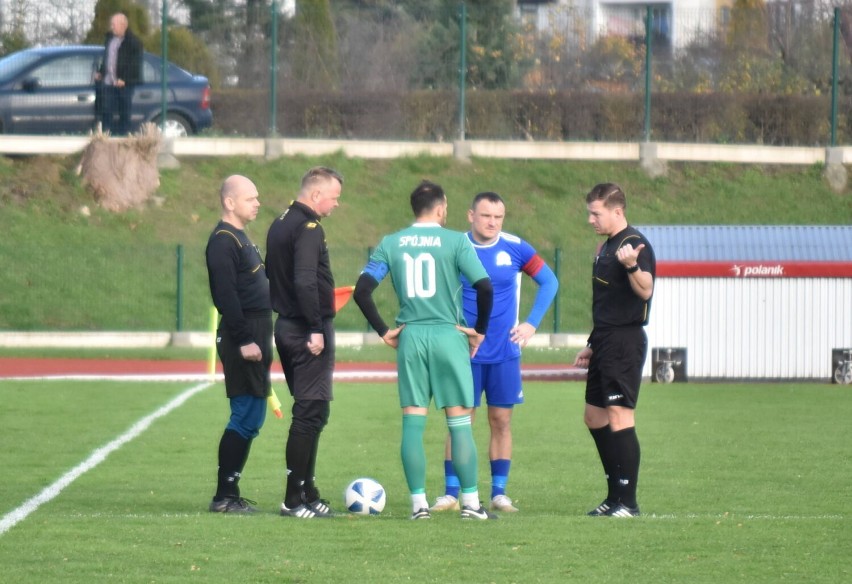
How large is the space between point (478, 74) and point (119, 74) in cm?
758

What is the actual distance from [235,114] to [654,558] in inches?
927

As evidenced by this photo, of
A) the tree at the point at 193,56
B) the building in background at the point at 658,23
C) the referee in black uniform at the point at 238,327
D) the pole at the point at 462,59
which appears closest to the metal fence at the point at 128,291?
the pole at the point at 462,59

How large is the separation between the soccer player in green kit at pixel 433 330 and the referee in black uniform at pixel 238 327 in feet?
2.83

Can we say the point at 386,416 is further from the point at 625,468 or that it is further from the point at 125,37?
the point at 125,37

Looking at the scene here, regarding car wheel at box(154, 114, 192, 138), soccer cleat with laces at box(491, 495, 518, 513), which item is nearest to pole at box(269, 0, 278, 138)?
car wheel at box(154, 114, 192, 138)

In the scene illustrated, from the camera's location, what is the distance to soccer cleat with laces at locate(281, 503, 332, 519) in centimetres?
822

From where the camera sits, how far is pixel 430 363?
7.99 meters

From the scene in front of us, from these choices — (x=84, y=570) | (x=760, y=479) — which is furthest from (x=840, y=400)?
(x=84, y=570)

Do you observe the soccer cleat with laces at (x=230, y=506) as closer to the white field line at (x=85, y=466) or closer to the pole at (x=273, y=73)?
the white field line at (x=85, y=466)

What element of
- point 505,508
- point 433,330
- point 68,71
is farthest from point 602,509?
point 68,71

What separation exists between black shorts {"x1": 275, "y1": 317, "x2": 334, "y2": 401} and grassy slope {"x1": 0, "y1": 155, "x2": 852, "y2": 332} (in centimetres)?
1686

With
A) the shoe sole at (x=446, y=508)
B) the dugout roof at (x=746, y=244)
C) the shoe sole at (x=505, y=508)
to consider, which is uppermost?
the dugout roof at (x=746, y=244)

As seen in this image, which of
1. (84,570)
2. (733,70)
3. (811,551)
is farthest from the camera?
(733,70)

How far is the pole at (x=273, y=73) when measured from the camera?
94.1 ft
